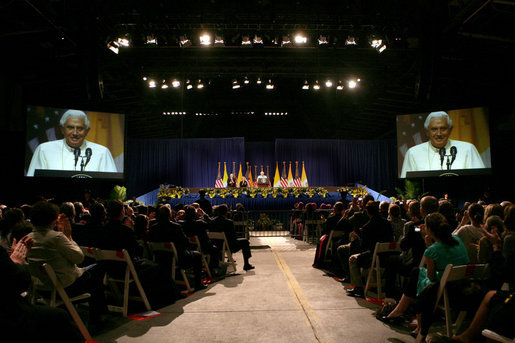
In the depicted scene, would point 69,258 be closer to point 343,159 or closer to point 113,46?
point 113,46

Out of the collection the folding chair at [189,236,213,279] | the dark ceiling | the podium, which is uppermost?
the dark ceiling

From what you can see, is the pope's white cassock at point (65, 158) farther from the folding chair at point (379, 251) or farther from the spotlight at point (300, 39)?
the folding chair at point (379, 251)

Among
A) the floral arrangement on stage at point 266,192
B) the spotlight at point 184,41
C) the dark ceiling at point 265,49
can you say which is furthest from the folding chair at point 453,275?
the floral arrangement on stage at point 266,192

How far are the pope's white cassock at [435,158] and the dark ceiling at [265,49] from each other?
196 cm

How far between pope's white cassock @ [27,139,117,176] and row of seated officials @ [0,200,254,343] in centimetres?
634

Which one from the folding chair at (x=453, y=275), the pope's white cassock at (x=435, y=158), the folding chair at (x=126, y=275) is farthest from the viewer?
the pope's white cassock at (x=435, y=158)

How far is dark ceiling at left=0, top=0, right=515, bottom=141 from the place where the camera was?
791cm

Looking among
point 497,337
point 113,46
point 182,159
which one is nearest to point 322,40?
point 113,46

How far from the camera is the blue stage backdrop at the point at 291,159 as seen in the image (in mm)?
18781

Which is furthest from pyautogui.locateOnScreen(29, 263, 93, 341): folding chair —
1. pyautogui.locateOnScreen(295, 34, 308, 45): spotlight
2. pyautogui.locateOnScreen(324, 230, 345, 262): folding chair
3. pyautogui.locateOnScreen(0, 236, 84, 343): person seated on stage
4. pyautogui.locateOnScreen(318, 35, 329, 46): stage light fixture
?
pyautogui.locateOnScreen(318, 35, 329, 46): stage light fixture

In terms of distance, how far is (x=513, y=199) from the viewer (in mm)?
11977

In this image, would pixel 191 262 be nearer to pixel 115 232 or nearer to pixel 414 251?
pixel 115 232

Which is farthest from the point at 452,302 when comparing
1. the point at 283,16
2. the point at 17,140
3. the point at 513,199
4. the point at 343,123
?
the point at 343,123

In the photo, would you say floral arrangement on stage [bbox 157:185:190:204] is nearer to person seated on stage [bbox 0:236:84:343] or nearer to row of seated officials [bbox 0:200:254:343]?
row of seated officials [bbox 0:200:254:343]
